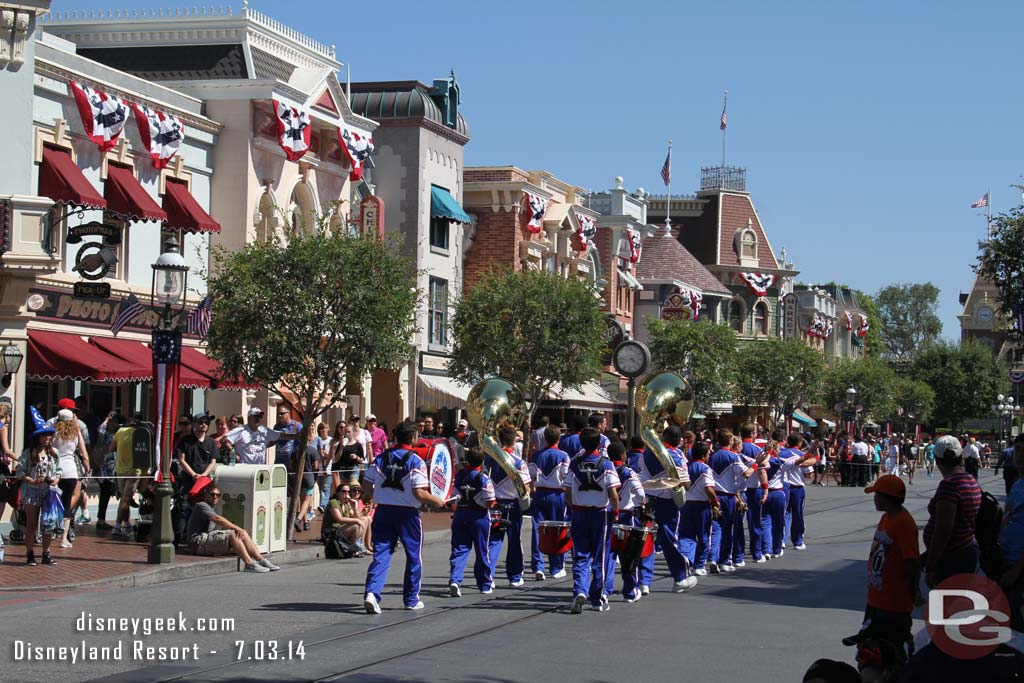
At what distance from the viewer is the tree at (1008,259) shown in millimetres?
19031

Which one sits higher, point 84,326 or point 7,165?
point 7,165

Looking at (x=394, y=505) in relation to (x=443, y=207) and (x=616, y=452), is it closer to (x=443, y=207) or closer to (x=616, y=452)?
(x=616, y=452)

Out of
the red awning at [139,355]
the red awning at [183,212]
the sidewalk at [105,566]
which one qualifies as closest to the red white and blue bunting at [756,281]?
the red awning at [183,212]

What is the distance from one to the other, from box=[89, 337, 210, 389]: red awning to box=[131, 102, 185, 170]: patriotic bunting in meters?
3.51

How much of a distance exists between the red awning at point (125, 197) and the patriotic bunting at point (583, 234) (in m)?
22.0

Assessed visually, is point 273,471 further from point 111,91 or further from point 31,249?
point 111,91

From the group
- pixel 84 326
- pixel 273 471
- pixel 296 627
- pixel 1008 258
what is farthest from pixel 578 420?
pixel 84 326

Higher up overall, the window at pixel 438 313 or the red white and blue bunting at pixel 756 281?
the red white and blue bunting at pixel 756 281

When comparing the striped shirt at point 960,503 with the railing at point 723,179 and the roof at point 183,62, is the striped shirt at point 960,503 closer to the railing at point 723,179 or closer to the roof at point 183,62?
the roof at point 183,62

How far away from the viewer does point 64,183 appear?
76.6ft

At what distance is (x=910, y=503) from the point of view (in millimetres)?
34062

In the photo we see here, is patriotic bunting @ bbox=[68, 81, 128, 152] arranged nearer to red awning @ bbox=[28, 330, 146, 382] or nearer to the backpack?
red awning @ bbox=[28, 330, 146, 382]

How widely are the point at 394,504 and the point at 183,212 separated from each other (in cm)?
1648

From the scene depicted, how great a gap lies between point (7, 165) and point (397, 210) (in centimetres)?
1629
